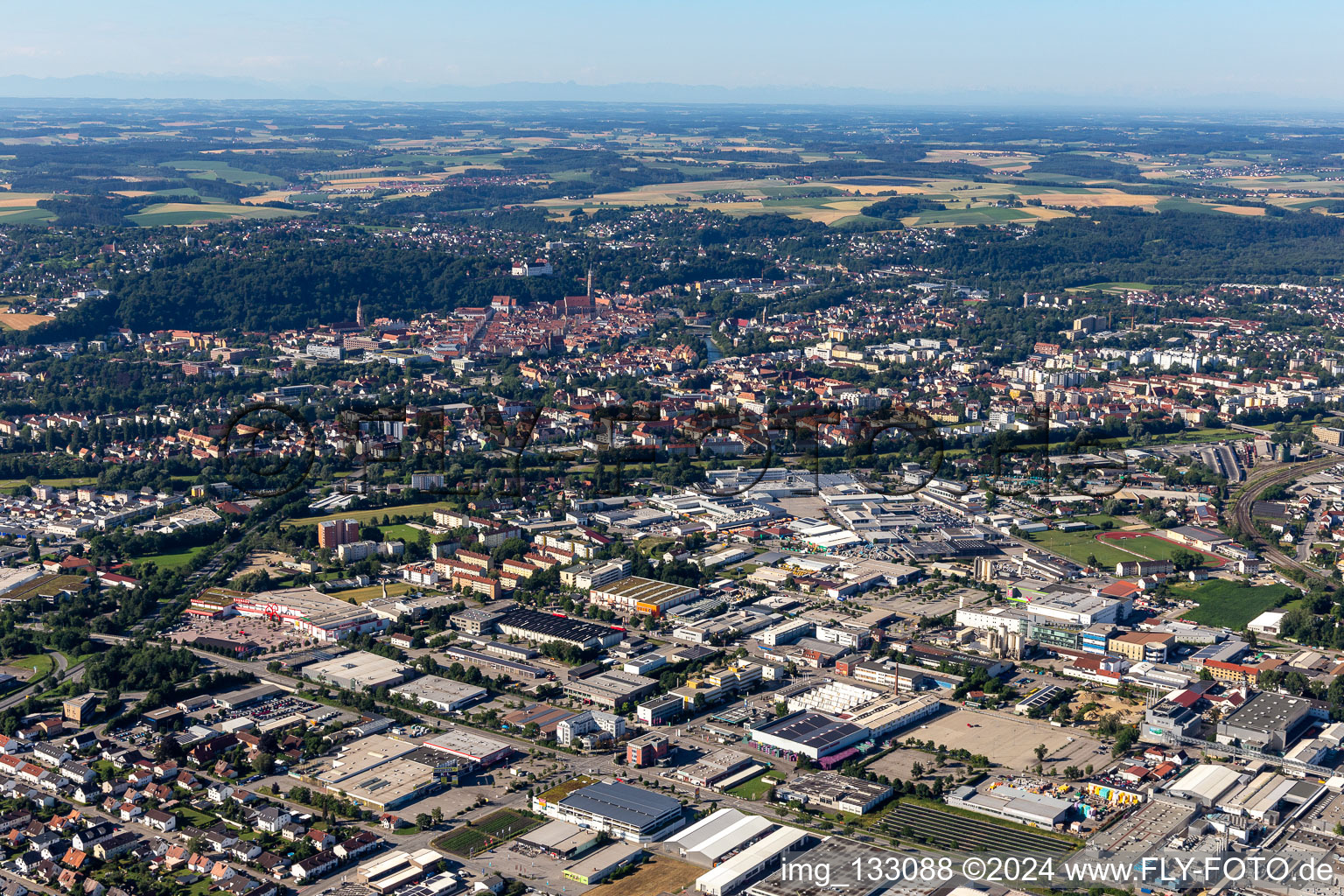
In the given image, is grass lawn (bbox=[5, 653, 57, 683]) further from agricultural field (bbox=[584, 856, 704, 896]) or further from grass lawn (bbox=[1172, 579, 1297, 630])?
grass lawn (bbox=[1172, 579, 1297, 630])

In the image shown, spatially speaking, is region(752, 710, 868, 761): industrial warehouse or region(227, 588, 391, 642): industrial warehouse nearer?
region(752, 710, 868, 761): industrial warehouse

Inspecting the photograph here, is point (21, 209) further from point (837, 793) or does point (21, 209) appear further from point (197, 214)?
point (837, 793)

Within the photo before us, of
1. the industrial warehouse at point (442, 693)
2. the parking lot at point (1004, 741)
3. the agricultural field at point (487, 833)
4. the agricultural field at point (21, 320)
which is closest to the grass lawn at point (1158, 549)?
the parking lot at point (1004, 741)

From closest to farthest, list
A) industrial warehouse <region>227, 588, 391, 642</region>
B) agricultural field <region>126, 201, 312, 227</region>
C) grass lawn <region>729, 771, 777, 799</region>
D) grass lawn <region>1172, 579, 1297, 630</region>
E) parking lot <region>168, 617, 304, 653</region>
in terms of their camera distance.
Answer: grass lawn <region>729, 771, 777, 799</region> → parking lot <region>168, 617, 304, 653</region> → industrial warehouse <region>227, 588, 391, 642</region> → grass lawn <region>1172, 579, 1297, 630</region> → agricultural field <region>126, 201, 312, 227</region>

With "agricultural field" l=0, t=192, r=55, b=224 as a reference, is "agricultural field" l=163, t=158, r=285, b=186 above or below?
above

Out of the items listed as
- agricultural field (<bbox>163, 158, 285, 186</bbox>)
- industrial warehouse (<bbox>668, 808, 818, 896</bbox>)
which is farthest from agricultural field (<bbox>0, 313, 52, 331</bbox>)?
agricultural field (<bbox>163, 158, 285, 186</bbox>)

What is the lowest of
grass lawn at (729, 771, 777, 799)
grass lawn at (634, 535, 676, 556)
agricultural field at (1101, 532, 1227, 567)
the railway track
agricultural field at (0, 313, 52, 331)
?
grass lawn at (634, 535, 676, 556)
